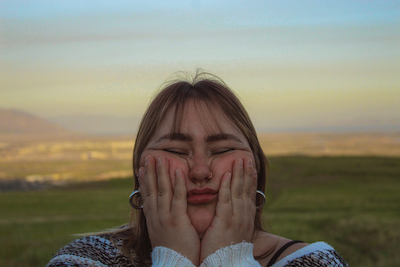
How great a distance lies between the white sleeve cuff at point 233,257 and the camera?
268cm

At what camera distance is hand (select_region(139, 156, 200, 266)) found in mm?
2760

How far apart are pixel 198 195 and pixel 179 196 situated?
0.14 metres

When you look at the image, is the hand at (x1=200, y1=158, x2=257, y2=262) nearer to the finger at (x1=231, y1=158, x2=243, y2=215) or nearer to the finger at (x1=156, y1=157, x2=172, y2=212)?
the finger at (x1=231, y1=158, x2=243, y2=215)

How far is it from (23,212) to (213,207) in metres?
29.0

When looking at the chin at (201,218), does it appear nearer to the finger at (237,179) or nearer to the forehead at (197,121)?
the finger at (237,179)

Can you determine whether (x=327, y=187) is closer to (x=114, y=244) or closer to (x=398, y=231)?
(x=398, y=231)

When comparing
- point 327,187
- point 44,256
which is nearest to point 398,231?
point 44,256

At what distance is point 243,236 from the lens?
2854 mm

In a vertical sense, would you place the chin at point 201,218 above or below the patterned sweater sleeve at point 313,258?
above

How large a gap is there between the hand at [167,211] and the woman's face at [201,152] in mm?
66

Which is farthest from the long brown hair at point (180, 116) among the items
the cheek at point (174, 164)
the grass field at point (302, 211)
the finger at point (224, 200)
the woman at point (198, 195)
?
the grass field at point (302, 211)

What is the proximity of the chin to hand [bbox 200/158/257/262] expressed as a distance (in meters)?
0.06

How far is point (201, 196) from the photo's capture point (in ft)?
9.43

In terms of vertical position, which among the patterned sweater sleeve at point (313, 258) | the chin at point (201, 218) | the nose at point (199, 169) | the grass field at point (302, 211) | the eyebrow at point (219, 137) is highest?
the eyebrow at point (219, 137)
